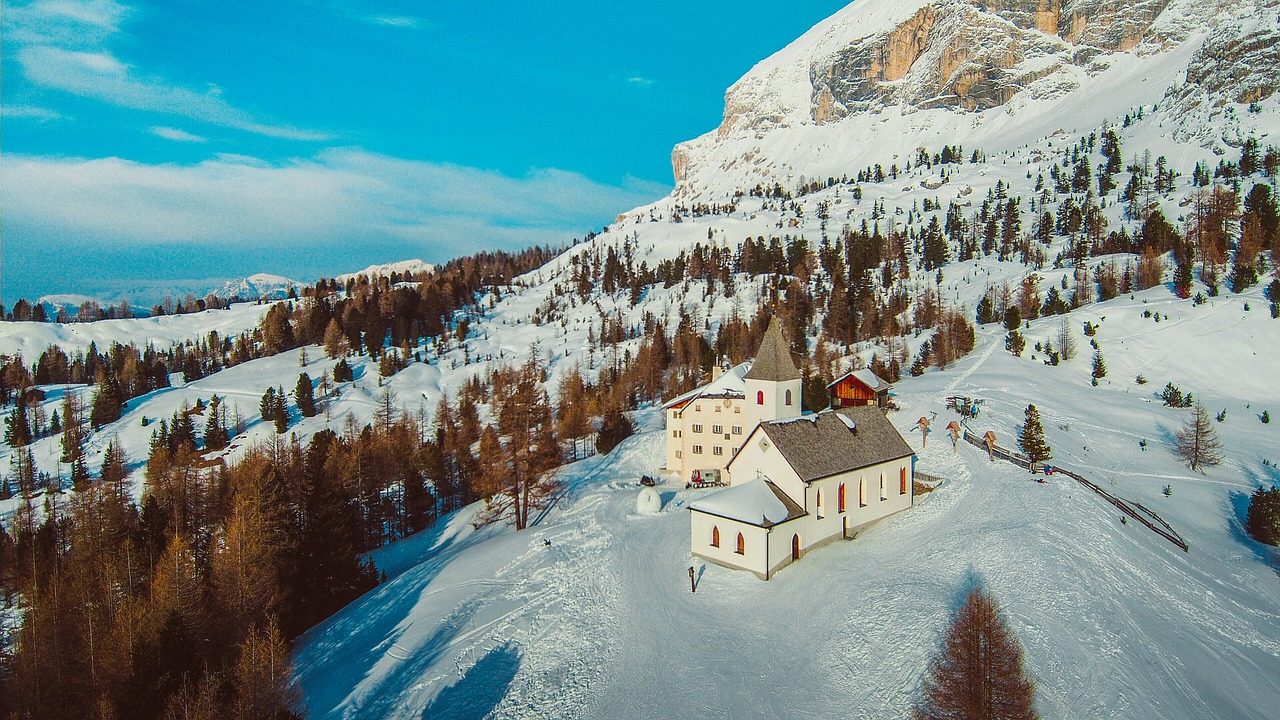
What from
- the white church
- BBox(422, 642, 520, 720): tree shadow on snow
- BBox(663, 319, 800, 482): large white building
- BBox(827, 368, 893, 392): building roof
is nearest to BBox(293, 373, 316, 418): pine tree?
BBox(663, 319, 800, 482): large white building

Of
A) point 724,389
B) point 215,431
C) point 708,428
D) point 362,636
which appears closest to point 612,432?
point 708,428

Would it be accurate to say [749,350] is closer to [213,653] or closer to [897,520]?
[897,520]

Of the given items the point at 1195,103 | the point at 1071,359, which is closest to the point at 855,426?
the point at 1071,359

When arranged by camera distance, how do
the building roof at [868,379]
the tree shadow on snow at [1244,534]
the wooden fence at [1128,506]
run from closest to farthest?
the tree shadow on snow at [1244,534] < the wooden fence at [1128,506] < the building roof at [868,379]

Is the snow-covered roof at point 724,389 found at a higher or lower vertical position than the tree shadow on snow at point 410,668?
higher

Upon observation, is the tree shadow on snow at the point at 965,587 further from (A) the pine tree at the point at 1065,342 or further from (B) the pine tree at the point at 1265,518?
(A) the pine tree at the point at 1065,342

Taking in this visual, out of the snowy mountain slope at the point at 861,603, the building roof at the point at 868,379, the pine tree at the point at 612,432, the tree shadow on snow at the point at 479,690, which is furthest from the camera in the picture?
the pine tree at the point at 612,432

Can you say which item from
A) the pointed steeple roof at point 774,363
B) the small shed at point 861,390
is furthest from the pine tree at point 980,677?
the small shed at point 861,390
